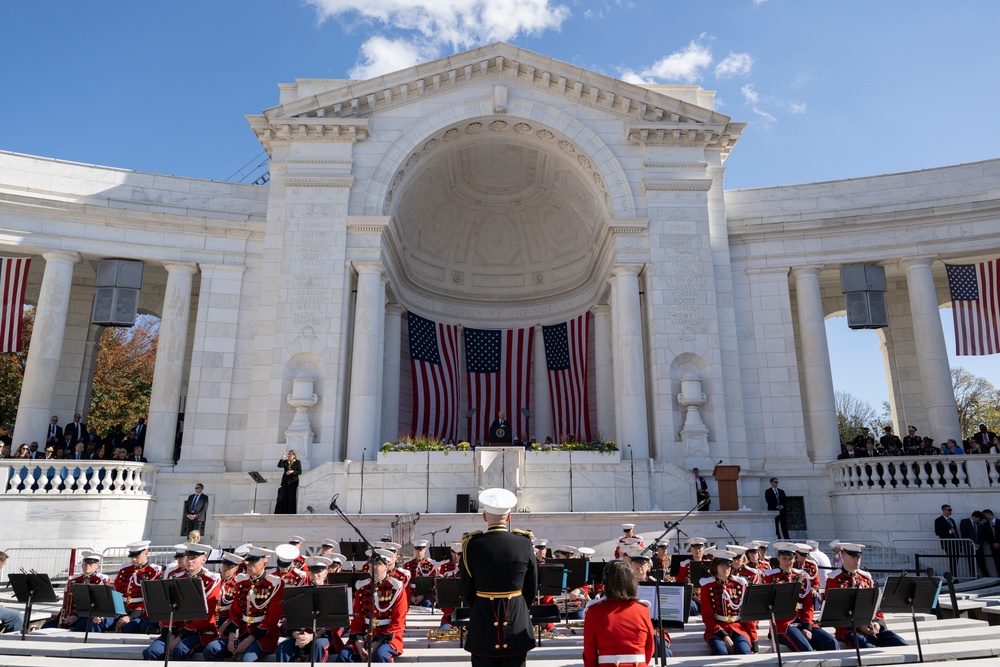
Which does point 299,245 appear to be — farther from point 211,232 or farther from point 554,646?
point 554,646

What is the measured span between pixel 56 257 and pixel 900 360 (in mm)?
33377

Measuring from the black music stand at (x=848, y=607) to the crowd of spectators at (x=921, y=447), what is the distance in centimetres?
1509

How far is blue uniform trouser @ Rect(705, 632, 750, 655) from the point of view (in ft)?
32.1

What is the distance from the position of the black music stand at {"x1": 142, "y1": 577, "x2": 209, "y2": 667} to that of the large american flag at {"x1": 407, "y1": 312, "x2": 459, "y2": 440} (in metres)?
18.8

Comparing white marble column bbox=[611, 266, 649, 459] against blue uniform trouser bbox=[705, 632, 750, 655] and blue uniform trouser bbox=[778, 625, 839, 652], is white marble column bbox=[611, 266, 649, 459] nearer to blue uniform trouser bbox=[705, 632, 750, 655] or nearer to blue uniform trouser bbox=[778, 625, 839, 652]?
blue uniform trouser bbox=[778, 625, 839, 652]

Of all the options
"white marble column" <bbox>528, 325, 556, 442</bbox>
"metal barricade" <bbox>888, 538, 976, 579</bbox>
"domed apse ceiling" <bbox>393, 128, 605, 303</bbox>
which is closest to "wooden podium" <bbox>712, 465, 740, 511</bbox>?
"metal barricade" <bbox>888, 538, 976, 579</bbox>

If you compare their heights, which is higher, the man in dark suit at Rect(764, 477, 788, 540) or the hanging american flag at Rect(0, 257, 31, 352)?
the hanging american flag at Rect(0, 257, 31, 352)

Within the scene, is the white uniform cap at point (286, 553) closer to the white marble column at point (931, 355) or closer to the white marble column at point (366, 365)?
the white marble column at point (366, 365)

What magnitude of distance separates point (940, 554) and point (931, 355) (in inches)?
314

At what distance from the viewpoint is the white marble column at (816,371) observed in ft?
81.6

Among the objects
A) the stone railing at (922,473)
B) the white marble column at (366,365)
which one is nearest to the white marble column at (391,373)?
the white marble column at (366,365)

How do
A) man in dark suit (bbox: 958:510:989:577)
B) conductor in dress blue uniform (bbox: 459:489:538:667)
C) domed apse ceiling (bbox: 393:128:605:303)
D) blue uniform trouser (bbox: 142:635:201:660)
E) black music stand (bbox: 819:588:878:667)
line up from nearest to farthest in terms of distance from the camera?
conductor in dress blue uniform (bbox: 459:489:538:667) < black music stand (bbox: 819:588:878:667) < blue uniform trouser (bbox: 142:635:201:660) < man in dark suit (bbox: 958:510:989:577) < domed apse ceiling (bbox: 393:128:605:303)

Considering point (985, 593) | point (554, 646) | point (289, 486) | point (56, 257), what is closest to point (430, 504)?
point (289, 486)

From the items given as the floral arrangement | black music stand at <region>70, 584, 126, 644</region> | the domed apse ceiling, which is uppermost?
the domed apse ceiling
